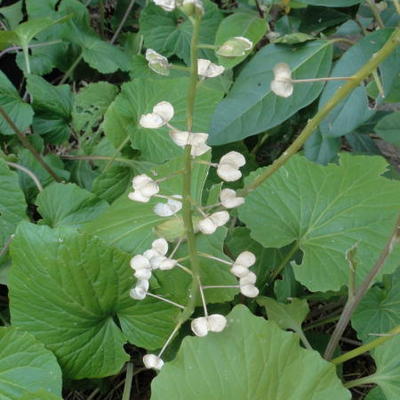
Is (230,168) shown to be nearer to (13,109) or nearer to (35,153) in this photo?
(35,153)

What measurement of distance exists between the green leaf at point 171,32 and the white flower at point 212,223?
794 mm

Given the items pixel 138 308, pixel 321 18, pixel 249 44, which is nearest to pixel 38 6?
pixel 321 18

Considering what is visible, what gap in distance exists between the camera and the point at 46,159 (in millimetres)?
1175

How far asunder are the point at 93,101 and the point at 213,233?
563 millimetres

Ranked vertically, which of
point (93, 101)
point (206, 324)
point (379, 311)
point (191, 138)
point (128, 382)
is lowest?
point (128, 382)

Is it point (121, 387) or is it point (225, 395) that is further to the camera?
point (121, 387)

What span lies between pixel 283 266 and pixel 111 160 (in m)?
0.41

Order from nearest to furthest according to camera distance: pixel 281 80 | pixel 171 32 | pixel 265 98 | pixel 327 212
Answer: pixel 281 80 → pixel 327 212 → pixel 265 98 → pixel 171 32

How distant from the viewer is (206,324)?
2.09 ft

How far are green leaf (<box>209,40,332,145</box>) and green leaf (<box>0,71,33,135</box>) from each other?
41cm

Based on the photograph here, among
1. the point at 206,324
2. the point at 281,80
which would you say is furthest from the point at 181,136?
the point at 206,324

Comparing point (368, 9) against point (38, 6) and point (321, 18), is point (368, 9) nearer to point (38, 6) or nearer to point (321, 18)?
point (321, 18)

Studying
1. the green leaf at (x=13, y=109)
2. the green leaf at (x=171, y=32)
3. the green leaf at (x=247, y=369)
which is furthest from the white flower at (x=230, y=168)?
the green leaf at (x=171, y=32)

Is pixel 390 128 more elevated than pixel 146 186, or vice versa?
pixel 146 186
